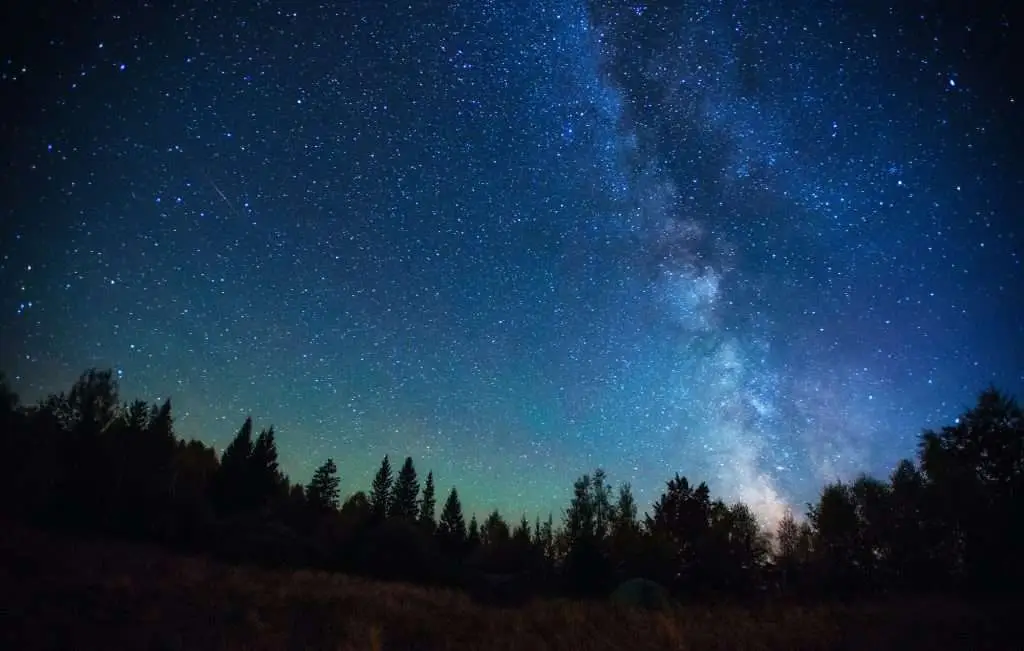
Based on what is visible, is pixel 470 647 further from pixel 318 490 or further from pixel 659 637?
pixel 318 490

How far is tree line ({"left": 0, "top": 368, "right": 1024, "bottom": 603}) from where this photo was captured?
974 inches

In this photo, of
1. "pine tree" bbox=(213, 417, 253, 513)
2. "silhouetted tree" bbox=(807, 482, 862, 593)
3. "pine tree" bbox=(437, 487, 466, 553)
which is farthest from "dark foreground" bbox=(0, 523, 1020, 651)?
"pine tree" bbox=(437, 487, 466, 553)

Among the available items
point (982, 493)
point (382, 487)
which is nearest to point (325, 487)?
point (382, 487)

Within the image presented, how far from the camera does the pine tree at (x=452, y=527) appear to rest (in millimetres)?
57594

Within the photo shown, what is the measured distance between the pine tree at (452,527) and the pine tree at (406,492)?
584 cm

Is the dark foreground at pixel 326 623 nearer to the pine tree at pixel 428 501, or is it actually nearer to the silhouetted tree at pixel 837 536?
the silhouetted tree at pixel 837 536

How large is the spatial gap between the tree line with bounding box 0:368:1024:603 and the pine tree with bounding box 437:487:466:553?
1358cm

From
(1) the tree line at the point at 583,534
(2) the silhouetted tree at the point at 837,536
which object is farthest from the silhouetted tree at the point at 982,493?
(2) the silhouetted tree at the point at 837,536

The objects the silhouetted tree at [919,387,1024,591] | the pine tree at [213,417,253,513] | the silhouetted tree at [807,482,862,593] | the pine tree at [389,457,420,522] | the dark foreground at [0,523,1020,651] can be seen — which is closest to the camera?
the dark foreground at [0,523,1020,651]

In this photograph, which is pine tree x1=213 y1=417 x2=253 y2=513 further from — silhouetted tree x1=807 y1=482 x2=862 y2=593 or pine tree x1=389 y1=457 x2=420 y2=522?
silhouetted tree x1=807 y1=482 x2=862 y2=593

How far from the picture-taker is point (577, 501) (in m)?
55.5

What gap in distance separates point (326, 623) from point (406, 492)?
2730 inches

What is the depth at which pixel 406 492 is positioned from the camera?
245ft

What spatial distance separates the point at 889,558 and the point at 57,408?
225 feet
